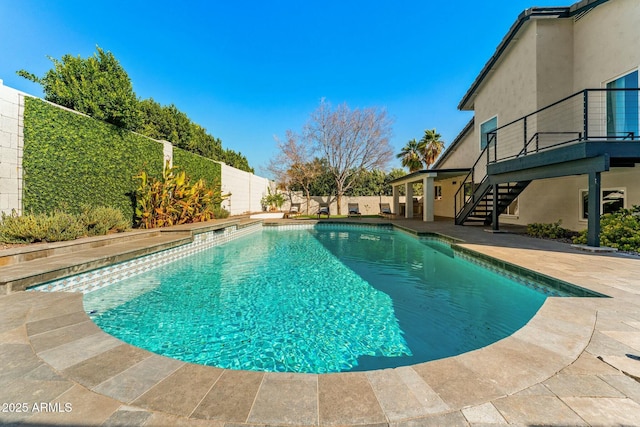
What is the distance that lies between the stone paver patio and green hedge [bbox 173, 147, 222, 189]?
1125cm

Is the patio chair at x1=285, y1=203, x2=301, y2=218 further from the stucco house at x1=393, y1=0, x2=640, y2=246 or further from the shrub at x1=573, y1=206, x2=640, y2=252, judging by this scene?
the shrub at x1=573, y1=206, x2=640, y2=252

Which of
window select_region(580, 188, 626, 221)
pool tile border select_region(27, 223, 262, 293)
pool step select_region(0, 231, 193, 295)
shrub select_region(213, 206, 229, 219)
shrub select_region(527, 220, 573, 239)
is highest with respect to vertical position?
window select_region(580, 188, 626, 221)

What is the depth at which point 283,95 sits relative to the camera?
20.4m

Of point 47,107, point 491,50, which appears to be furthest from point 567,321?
point 491,50

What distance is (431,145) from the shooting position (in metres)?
23.4

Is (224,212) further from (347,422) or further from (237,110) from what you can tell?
(347,422)

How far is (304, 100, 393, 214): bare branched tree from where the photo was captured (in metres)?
20.3

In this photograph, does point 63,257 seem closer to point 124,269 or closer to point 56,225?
point 124,269

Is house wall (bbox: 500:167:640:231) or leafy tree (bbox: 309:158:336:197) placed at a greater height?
leafy tree (bbox: 309:158:336:197)

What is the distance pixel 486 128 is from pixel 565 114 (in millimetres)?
3470

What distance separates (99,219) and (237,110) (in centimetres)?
1536

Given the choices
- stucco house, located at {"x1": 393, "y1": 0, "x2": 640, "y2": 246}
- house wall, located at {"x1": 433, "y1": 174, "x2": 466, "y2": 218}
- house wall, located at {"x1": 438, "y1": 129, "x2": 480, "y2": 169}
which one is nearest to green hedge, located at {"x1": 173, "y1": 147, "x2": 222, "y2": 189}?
stucco house, located at {"x1": 393, "y1": 0, "x2": 640, "y2": 246}

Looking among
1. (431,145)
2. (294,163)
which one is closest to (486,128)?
(431,145)

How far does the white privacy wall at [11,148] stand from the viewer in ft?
19.5
